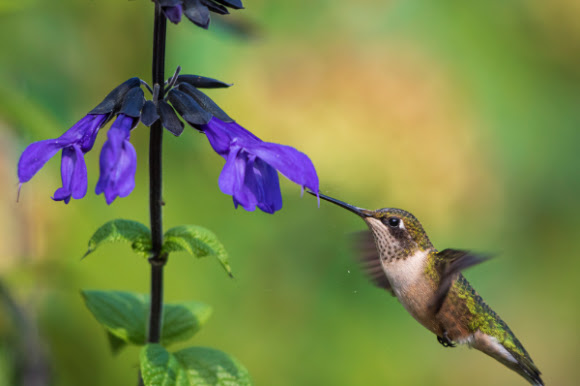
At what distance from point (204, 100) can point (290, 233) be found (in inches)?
66.5

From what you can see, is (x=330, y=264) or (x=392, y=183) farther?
(x=392, y=183)

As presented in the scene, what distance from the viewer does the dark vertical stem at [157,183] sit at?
4.66 ft

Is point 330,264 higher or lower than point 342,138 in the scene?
lower

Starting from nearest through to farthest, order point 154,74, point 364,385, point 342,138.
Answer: point 154,74 → point 364,385 → point 342,138

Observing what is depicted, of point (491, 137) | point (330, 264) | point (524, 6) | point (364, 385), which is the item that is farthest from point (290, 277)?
point (524, 6)

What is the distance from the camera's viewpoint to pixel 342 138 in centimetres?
338

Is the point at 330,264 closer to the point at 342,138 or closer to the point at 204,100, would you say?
the point at 342,138

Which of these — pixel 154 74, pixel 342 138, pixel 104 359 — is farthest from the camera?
pixel 342 138

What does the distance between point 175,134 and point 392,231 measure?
0.57 m

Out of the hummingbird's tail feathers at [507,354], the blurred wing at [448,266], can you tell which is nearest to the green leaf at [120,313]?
the blurred wing at [448,266]

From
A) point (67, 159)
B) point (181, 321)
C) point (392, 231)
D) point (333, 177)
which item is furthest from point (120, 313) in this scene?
point (333, 177)

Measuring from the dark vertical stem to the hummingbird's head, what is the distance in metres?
0.43

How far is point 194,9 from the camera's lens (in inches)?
54.3

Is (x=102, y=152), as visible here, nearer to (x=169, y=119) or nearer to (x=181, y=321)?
(x=169, y=119)
